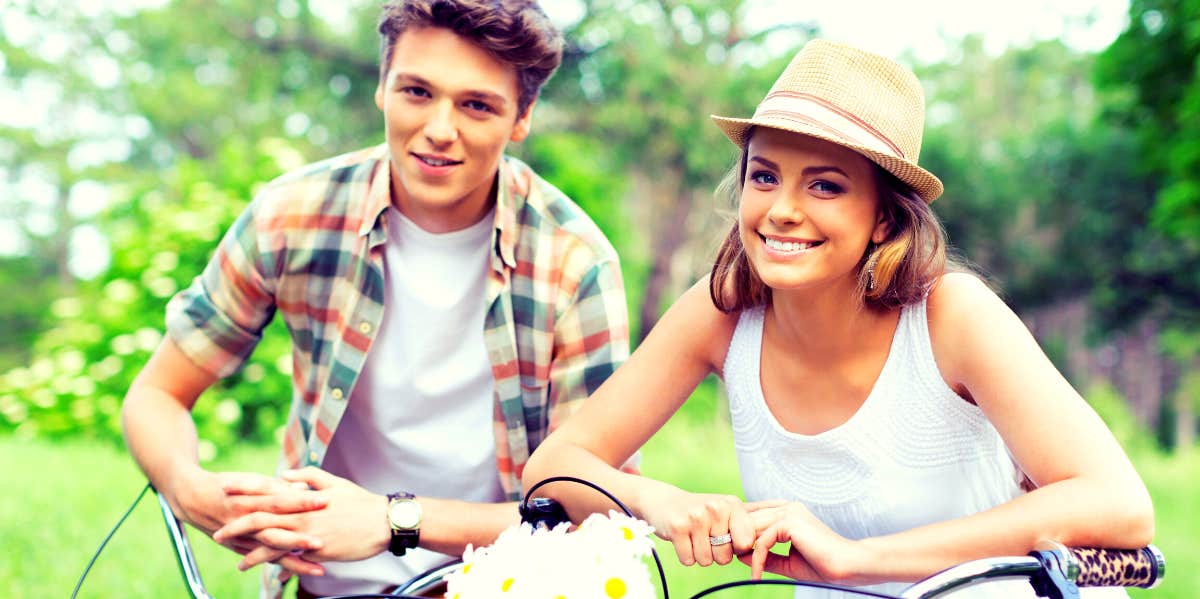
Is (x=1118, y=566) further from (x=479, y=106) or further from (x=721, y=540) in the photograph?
(x=479, y=106)

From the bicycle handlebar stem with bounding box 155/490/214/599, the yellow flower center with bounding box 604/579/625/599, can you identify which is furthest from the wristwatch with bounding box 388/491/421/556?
the yellow flower center with bounding box 604/579/625/599

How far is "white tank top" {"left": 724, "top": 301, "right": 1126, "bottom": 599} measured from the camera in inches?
84.0

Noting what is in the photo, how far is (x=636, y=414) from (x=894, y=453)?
20.6 inches

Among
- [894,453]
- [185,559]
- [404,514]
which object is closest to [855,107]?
[894,453]

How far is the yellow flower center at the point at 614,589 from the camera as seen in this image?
141 centimetres

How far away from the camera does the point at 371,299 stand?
268 cm

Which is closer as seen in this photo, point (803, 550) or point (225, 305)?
point (803, 550)

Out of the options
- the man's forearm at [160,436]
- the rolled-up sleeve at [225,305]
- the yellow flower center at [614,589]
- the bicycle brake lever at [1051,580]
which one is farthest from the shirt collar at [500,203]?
the bicycle brake lever at [1051,580]

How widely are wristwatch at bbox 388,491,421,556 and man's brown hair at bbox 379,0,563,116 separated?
1072 millimetres

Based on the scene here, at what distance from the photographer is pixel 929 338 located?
2.09 m

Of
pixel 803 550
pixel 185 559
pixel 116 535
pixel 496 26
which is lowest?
pixel 116 535

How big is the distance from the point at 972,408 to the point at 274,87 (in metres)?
13.1

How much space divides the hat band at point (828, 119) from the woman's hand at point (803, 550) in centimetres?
65

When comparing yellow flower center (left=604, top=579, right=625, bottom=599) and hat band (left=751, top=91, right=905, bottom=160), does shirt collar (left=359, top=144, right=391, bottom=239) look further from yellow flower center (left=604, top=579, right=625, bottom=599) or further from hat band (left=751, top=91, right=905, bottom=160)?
yellow flower center (left=604, top=579, right=625, bottom=599)
